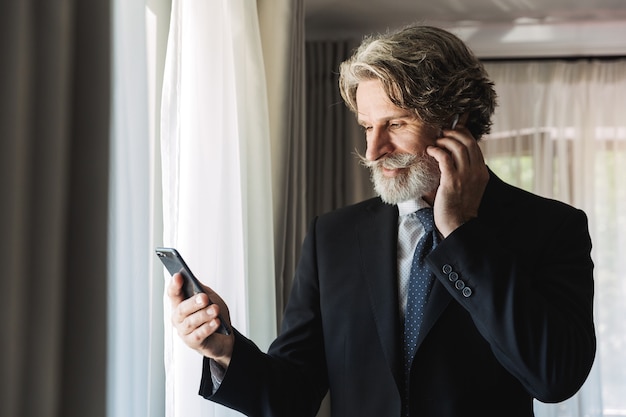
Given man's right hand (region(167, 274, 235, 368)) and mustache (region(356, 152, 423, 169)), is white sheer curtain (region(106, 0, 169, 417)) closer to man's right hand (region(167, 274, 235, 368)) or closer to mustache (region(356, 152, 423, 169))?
man's right hand (region(167, 274, 235, 368))

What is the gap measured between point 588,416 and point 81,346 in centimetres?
379

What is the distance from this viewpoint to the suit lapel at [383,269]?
1.29 meters

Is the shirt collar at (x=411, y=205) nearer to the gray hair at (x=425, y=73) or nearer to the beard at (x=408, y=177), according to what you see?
the beard at (x=408, y=177)

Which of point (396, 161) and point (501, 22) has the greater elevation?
point (501, 22)

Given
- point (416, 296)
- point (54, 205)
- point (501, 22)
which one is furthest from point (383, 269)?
point (501, 22)

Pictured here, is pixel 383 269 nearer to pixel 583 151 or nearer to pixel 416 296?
pixel 416 296

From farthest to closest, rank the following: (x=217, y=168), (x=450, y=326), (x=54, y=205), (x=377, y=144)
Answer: (x=217, y=168) < (x=377, y=144) < (x=450, y=326) < (x=54, y=205)

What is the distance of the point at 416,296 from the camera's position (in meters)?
1.32

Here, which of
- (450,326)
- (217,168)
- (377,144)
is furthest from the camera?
(217,168)

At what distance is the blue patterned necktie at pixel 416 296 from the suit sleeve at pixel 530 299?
10 centimetres

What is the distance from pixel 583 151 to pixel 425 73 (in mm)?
3307

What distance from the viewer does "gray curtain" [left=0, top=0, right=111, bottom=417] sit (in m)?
0.98

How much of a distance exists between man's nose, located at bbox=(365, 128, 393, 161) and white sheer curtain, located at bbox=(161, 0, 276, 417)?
521 millimetres

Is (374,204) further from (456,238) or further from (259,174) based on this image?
(259,174)
